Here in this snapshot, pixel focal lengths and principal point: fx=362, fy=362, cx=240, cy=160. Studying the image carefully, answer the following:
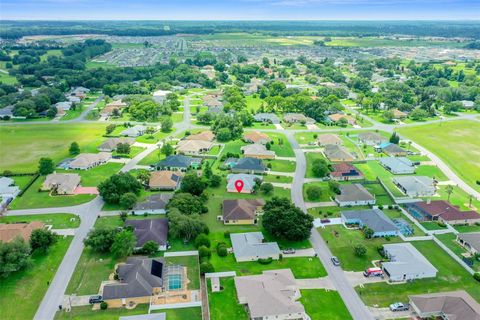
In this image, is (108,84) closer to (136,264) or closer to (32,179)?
(32,179)

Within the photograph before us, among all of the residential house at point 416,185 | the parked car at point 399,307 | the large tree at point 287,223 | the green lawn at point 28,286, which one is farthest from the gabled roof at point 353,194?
the green lawn at point 28,286

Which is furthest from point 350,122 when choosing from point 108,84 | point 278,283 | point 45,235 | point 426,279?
point 108,84

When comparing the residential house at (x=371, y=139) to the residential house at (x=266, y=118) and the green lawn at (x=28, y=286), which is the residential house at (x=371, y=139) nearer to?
the residential house at (x=266, y=118)

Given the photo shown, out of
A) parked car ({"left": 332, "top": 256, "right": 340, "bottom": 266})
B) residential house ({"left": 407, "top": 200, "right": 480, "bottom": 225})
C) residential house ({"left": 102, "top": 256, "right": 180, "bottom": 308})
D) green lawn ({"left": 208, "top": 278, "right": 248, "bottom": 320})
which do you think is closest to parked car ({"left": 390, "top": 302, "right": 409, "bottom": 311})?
parked car ({"left": 332, "top": 256, "right": 340, "bottom": 266})

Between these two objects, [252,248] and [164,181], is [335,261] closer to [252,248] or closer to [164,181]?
[252,248]

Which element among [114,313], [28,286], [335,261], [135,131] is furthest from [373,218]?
[135,131]

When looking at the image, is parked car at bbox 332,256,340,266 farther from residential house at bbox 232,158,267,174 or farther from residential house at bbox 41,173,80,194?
residential house at bbox 41,173,80,194
